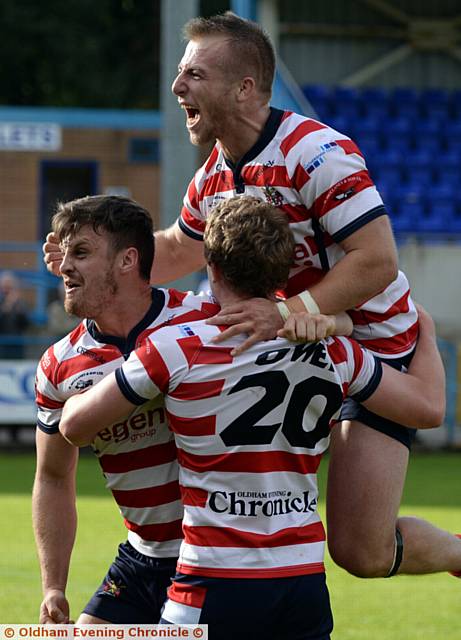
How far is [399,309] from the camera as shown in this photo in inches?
170

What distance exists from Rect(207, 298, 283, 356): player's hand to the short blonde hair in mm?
46

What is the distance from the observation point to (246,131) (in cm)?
412

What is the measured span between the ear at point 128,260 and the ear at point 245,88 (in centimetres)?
A: 73

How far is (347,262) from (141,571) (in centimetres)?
114

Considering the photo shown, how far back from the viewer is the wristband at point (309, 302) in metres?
3.77

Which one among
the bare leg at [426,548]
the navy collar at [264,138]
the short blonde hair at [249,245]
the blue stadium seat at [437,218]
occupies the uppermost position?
the navy collar at [264,138]

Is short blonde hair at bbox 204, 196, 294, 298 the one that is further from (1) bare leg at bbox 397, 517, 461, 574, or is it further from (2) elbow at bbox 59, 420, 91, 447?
(1) bare leg at bbox 397, 517, 461, 574

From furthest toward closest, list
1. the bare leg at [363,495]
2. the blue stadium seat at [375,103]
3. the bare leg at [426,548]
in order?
the blue stadium seat at [375,103] < the bare leg at [426,548] < the bare leg at [363,495]

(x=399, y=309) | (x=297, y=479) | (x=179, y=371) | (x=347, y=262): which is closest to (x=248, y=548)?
(x=297, y=479)

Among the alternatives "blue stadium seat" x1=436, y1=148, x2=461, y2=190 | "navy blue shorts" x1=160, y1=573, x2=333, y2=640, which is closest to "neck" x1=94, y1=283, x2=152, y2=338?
"navy blue shorts" x1=160, y1=573, x2=333, y2=640

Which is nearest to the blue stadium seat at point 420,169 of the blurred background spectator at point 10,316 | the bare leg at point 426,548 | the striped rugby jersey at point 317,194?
the blurred background spectator at point 10,316

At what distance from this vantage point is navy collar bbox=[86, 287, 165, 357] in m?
3.71

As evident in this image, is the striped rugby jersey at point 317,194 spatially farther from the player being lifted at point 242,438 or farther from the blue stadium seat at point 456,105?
the blue stadium seat at point 456,105

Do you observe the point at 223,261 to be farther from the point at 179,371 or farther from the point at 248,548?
the point at 248,548
